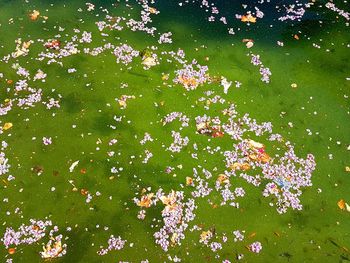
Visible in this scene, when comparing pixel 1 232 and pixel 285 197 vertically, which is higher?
pixel 285 197

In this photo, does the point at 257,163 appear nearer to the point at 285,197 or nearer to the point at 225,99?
the point at 285,197

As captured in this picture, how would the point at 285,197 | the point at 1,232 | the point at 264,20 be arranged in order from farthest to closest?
the point at 264,20, the point at 285,197, the point at 1,232

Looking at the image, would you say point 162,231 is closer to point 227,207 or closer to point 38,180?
point 227,207

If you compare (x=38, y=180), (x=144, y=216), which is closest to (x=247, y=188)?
(x=144, y=216)

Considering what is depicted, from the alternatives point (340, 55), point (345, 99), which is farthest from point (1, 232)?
point (340, 55)

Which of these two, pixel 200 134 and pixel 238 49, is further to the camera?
pixel 238 49

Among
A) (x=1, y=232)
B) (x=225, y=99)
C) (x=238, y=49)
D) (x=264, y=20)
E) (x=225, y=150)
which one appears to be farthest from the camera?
(x=264, y=20)

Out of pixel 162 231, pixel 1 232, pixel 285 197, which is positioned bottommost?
pixel 1 232
